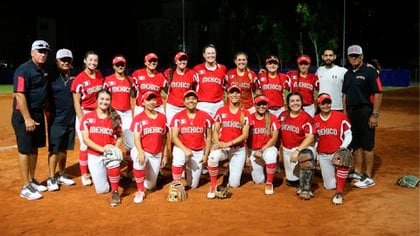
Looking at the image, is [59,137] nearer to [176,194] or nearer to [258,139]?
[176,194]

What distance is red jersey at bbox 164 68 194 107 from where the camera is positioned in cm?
739

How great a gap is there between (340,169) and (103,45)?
167 feet

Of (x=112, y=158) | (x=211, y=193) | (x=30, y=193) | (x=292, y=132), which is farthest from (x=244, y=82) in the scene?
(x=30, y=193)

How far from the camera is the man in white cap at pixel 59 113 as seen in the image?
21.5 feet

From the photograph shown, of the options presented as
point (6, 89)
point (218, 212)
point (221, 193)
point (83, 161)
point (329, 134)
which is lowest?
point (218, 212)

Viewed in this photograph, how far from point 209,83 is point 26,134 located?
3.06 meters

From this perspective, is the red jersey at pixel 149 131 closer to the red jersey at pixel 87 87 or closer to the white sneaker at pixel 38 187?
the red jersey at pixel 87 87

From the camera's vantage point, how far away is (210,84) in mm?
7492

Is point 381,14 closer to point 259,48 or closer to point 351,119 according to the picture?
point 259,48

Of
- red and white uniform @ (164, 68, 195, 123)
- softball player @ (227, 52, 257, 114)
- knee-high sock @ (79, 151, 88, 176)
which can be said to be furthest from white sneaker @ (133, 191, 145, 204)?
softball player @ (227, 52, 257, 114)

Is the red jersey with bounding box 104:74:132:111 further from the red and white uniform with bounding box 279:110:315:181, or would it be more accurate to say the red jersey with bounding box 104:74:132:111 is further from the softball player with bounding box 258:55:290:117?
the red and white uniform with bounding box 279:110:315:181

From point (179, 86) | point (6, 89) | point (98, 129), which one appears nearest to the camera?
point (98, 129)

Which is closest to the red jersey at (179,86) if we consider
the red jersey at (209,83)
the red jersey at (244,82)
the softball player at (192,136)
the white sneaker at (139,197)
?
the red jersey at (209,83)

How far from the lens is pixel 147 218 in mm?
5223
